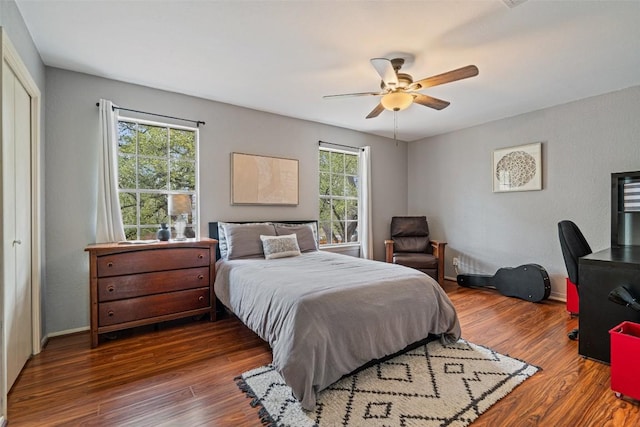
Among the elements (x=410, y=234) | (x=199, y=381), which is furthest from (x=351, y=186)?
(x=199, y=381)

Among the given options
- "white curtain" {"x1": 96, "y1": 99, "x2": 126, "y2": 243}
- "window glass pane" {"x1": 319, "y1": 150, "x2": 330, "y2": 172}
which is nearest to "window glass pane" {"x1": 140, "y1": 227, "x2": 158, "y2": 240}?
"white curtain" {"x1": 96, "y1": 99, "x2": 126, "y2": 243}

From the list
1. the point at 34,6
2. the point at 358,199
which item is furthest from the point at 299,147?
the point at 34,6

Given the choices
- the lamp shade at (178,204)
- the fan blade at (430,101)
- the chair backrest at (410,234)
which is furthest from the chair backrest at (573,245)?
the lamp shade at (178,204)

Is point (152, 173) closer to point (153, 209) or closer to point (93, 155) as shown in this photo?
point (153, 209)

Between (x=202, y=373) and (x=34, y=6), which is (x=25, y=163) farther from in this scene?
(x=202, y=373)

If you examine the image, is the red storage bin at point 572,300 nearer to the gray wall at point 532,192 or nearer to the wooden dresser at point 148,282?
the gray wall at point 532,192

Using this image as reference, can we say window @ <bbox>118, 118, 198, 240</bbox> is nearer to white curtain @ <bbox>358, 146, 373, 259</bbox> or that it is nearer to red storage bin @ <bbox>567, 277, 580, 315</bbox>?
white curtain @ <bbox>358, 146, 373, 259</bbox>

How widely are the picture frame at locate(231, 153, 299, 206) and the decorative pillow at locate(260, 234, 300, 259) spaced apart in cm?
70

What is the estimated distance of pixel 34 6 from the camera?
1951 mm

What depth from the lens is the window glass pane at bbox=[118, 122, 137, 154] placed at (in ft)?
10.2

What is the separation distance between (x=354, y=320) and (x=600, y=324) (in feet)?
6.14

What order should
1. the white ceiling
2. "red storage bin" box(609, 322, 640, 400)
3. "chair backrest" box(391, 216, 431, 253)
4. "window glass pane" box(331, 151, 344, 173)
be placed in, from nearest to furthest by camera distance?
"red storage bin" box(609, 322, 640, 400) → the white ceiling → "window glass pane" box(331, 151, 344, 173) → "chair backrest" box(391, 216, 431, 253)

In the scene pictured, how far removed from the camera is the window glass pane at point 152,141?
3.23 metres

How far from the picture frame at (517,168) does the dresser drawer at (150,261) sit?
3990 millimetres
